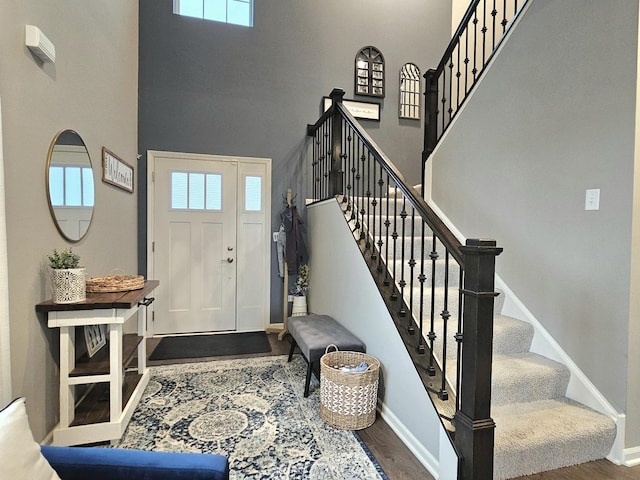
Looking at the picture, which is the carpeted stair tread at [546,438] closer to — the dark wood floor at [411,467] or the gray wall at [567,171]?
the dark wood floor at [411,467]

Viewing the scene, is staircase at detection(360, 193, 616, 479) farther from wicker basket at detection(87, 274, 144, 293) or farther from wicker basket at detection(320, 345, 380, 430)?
wicker basket at detection(87, 274, 144, 293)

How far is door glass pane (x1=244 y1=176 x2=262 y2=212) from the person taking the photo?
14.0 feet

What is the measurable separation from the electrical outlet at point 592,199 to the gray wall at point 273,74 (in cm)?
279

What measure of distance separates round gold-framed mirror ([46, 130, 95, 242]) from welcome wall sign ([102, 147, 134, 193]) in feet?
1.10

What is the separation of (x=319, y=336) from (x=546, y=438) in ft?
4.86

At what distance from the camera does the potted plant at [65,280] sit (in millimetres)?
1881

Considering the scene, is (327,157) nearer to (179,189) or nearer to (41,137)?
(179,189)

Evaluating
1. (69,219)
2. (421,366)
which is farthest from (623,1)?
(69,219)

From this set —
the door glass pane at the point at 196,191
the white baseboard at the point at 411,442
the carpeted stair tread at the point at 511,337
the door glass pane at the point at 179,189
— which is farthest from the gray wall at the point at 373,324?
the door glass pane at the point at 179,189

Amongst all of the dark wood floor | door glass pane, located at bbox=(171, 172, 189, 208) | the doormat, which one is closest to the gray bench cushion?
the dark wood floor

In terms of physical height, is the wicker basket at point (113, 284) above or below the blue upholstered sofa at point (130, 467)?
above

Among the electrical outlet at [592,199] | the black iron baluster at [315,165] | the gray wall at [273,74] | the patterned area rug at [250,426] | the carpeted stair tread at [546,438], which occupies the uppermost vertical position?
the gray wall at [273,74]

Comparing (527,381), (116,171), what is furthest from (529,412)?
(116,171)

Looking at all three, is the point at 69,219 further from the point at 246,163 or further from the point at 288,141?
the point at 288,141
